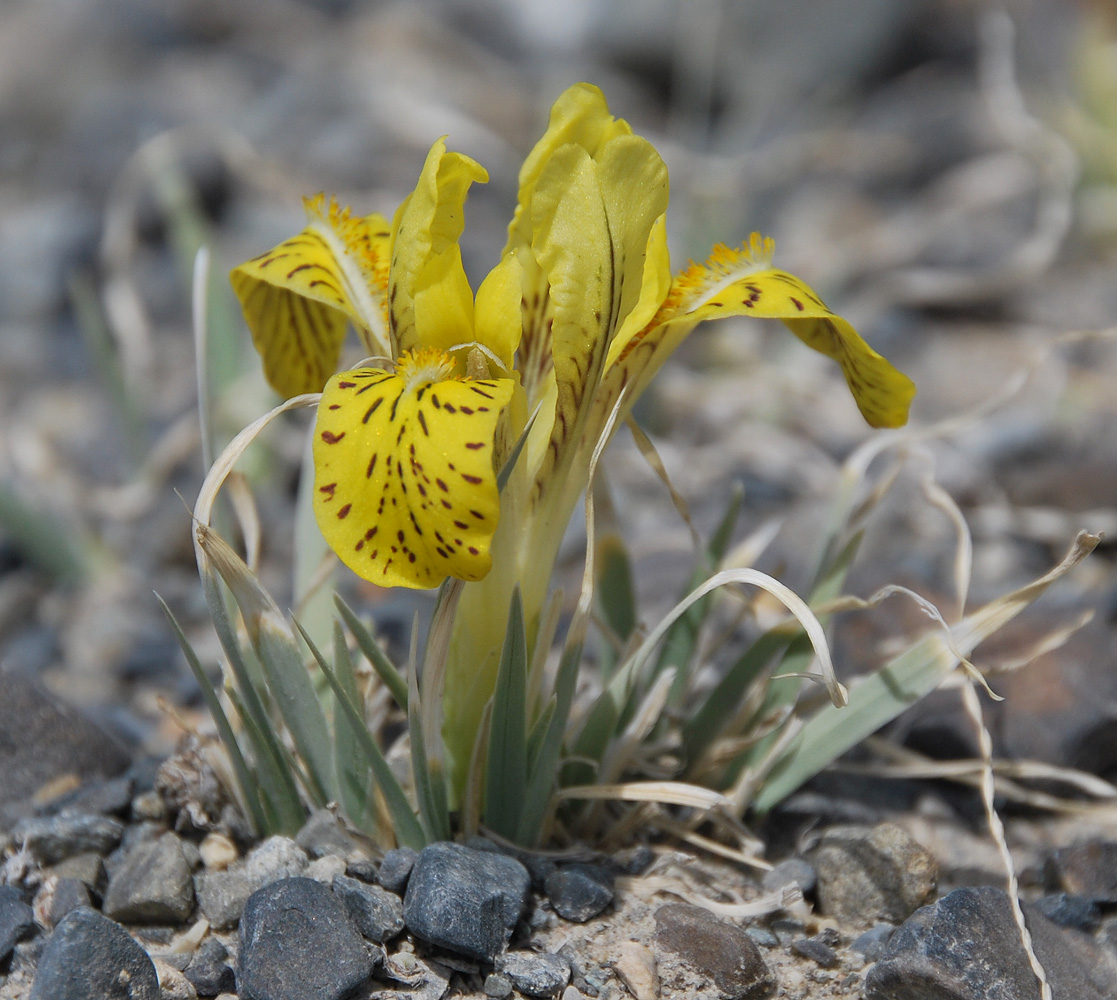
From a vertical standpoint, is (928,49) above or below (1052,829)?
above

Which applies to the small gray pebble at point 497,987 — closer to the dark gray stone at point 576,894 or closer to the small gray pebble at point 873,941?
the dark gray stone at point 576,894

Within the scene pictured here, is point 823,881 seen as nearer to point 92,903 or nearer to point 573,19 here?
point 92,903

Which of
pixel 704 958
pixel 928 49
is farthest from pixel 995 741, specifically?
pixel 928 49

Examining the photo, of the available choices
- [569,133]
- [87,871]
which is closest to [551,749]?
[87,871]

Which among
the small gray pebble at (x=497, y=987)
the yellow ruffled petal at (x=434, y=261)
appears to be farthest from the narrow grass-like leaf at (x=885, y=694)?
the yellow ruffled petal at (x=434, y=261)

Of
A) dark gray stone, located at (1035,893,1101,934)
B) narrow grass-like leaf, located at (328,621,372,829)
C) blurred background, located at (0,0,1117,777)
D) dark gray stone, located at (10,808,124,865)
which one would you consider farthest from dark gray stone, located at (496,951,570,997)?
blurred background, located at (0,0,1117,777)

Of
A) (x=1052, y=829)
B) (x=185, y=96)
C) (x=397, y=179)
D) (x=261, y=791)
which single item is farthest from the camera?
(x=185, y=96)

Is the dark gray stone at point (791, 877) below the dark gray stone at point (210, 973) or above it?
below
